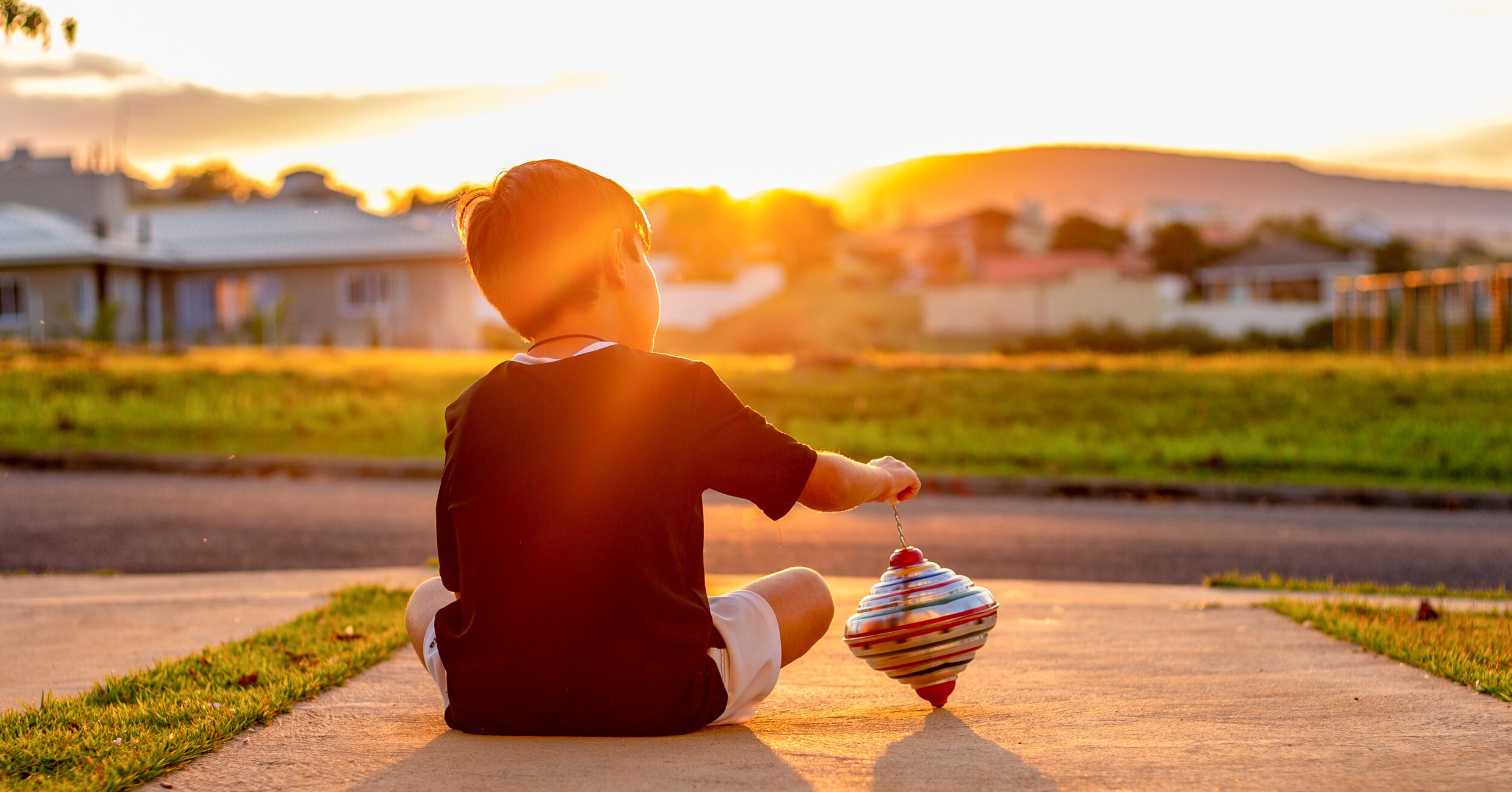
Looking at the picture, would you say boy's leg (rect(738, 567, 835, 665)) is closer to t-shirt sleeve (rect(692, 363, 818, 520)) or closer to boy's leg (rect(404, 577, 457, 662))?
boy's leg (rect(404, 577, 457, 662))

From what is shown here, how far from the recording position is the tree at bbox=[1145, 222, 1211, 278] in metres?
83.6

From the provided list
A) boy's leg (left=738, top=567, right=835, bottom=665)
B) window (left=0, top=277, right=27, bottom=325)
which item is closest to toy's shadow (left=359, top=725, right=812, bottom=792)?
boy's leg (left=738, top=567, right=835, bottom=665)

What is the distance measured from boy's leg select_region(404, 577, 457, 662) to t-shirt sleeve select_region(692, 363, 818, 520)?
2.80 feet

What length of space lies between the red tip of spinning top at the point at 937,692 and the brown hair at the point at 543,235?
1.29 meters

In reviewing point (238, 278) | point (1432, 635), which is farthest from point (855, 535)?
point (238, 278)

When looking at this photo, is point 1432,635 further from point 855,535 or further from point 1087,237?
point 1087,237

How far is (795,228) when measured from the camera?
10006 cm

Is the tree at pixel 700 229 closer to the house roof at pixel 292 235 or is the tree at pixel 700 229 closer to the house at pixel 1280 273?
the house at pixel 1280 273

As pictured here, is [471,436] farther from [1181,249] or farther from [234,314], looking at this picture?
[1181,249]

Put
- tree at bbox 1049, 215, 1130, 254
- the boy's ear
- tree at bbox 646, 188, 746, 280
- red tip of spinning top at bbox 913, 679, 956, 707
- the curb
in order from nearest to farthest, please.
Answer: the boy's ear < red tip of spinning top at bbox 913, 679, 956, 707 < the curb < tree at bbox 646, 188, 746, 280 < tree at bbox 1049, 215, 1130, 254

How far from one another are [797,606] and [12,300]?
1519 inches

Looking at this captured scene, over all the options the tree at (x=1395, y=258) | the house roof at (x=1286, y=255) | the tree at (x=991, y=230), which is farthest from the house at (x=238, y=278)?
the tree at (x=991, y=230)

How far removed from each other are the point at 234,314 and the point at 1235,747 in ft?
129

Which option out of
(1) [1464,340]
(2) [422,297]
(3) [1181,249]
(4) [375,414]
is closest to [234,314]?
(2) [422,297]
